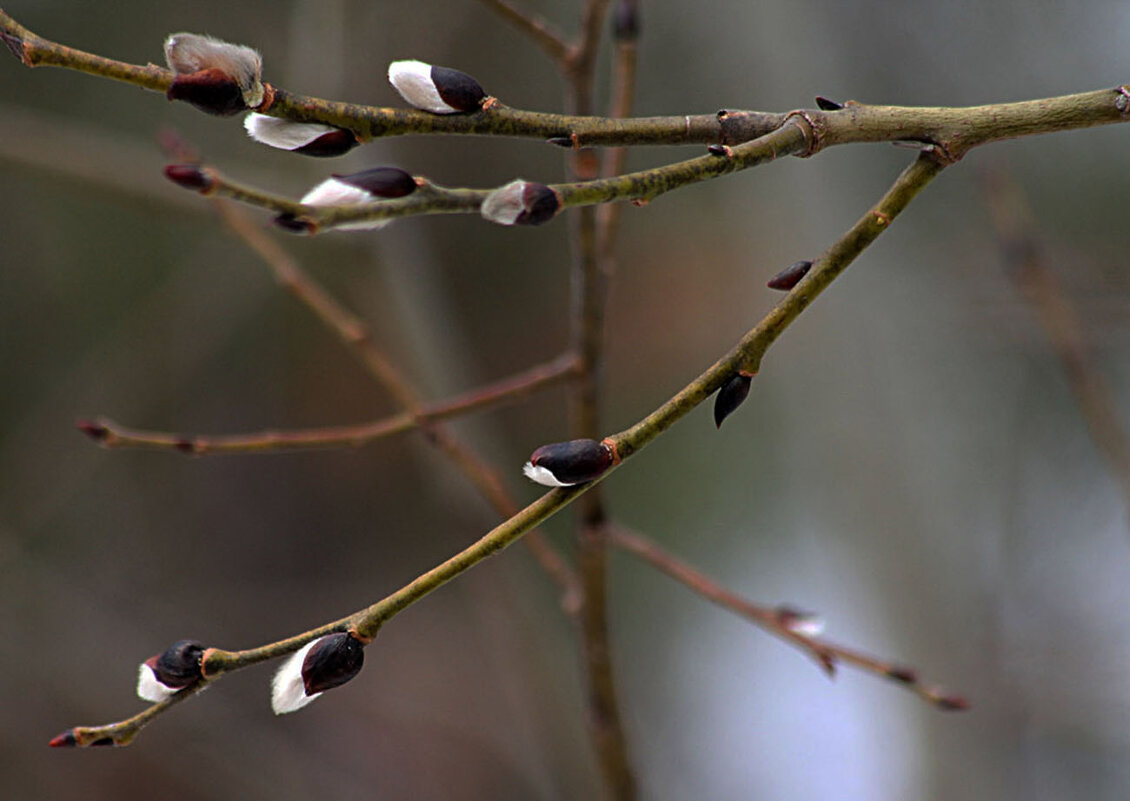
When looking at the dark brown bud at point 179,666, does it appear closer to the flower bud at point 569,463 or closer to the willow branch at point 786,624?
the flower bud at point 569,463


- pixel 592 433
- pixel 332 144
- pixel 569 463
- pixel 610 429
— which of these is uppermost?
pixel 332 144

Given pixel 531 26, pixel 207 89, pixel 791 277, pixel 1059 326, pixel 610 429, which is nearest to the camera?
pixel 207 89

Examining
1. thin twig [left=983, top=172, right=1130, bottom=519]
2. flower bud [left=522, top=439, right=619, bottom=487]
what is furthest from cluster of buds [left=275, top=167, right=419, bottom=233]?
thin twig [left=983, top=172, right=1130, bottom=519]

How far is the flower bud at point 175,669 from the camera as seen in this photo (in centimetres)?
40

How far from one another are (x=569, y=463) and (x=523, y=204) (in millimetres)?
99

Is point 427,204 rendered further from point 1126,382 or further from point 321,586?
point 321,586

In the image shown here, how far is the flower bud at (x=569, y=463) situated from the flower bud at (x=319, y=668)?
0.10 metres

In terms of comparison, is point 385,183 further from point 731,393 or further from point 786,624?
point 786,624

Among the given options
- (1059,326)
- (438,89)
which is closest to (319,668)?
(438,89)

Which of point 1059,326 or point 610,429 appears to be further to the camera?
point 610,429

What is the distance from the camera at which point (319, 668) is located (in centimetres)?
40

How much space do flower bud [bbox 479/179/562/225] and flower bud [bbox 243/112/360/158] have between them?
0.18 feet

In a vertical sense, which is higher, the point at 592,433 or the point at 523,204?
the point at 523,204

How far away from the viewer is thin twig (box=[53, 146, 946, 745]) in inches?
14.9
